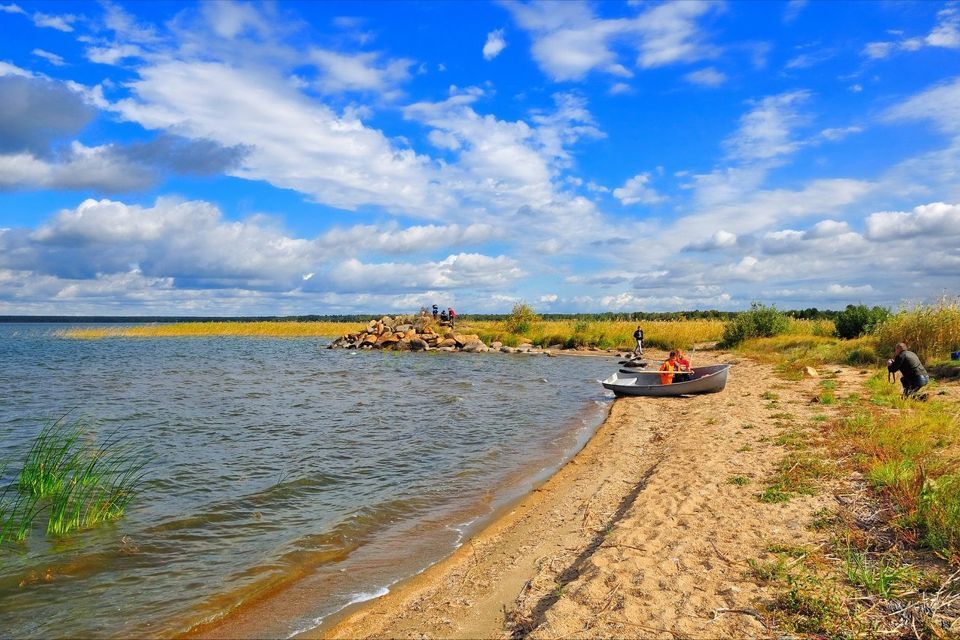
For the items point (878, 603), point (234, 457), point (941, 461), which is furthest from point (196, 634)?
point (941, 461)

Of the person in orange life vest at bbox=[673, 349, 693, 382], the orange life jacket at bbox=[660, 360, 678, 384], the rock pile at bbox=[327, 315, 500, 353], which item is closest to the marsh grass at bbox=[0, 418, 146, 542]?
the orange life jacket at bbox=[660, 360, 678, 384]

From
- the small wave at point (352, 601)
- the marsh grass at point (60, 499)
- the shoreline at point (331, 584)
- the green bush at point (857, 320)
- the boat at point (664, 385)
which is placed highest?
the green bush at point (857, 320)

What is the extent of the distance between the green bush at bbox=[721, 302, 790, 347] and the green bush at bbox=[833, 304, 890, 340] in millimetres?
4105

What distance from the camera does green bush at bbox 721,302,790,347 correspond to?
34.3 metres

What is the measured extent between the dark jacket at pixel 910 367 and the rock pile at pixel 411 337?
1195 inches

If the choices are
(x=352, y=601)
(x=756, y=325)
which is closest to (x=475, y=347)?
(x=756, y=325)

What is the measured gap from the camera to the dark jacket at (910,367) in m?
12.9

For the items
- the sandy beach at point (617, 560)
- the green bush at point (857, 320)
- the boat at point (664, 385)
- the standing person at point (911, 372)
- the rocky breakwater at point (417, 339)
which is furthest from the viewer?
the rocky breakwater at point (417, 339)

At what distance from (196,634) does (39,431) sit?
11427 millimetres

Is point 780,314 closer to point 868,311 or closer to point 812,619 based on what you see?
point 868,311

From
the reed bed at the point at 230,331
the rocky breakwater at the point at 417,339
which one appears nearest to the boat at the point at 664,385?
the rocky breakwater at the point at 417,339

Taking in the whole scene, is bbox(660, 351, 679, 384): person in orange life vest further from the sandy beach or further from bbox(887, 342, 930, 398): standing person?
the sandy beach

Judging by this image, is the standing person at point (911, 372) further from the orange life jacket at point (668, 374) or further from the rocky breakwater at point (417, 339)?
the rocky breakwater at point (417, 339)

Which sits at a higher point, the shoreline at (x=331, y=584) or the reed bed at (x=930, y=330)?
the reed bed at (x=930, y=330)
